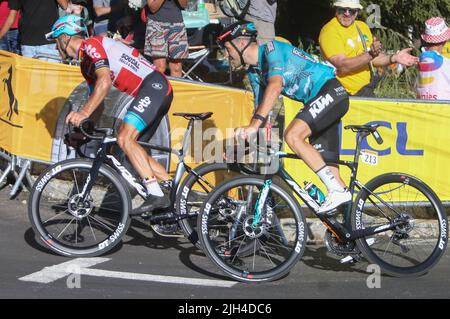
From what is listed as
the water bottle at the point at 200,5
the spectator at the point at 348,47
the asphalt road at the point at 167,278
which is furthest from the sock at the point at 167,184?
the water bottle at the point at 200,5

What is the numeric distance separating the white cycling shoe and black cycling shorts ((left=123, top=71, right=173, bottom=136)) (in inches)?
65.8

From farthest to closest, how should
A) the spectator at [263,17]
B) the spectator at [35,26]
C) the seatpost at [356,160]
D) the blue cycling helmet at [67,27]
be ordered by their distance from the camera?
the spectator at [263,17] → the spectator at [35,26] → the blue cycling helmet at [67,27] → the seatpost at [356,160]

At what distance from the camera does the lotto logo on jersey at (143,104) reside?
7.64 m

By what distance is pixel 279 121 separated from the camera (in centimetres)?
930

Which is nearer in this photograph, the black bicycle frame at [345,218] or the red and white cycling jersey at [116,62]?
the black bicycle frame at [345,218]

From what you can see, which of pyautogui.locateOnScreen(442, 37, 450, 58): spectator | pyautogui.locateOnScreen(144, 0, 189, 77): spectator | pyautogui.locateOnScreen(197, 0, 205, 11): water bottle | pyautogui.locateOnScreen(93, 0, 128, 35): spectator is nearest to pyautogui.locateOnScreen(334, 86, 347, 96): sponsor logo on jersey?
pyautogui.locateOnScreen(442, 37, 450, 58): spectator

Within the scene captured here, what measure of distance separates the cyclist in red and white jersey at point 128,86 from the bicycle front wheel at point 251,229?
623mm

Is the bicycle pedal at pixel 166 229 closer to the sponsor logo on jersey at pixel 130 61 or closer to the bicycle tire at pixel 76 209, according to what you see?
the bicycle tire at pixel 76 209

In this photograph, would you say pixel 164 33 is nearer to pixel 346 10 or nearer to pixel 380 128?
pixel 346 10

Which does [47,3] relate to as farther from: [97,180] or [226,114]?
[97,180]

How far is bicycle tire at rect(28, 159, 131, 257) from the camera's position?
24.6 feet

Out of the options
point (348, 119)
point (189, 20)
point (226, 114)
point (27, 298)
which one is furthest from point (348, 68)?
point (27, 298)

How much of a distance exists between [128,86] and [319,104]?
1.75m

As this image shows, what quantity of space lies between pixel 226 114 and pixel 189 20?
12.1 ft
